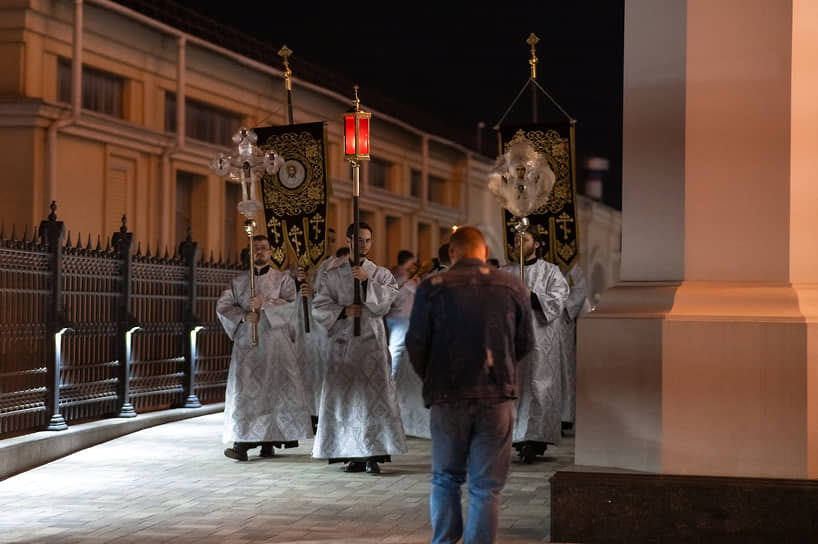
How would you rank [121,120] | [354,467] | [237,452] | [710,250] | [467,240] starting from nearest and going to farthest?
1. [467,240]
2. [710,250]
3. [354,467]
4. [237,452]
5. [121,120]

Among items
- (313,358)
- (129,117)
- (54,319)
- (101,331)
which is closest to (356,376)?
(54,319)

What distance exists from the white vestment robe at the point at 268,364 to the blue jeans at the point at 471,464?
513cm

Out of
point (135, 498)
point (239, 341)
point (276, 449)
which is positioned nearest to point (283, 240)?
point (239, 341)

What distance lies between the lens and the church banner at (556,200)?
12938 millimetres

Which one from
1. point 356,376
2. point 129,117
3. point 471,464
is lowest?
point 471,464

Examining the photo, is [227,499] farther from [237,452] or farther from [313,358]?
[313,358]

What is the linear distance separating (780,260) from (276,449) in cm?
→ 594

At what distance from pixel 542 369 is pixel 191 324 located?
4.89 meters

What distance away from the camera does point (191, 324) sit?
587 inches

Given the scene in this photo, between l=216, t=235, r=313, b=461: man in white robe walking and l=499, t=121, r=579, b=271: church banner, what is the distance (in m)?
2.49

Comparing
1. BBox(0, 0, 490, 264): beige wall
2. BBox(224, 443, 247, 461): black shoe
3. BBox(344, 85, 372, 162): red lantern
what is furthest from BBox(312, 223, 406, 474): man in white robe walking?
BBox(0, 0, 490, 264): beige wall

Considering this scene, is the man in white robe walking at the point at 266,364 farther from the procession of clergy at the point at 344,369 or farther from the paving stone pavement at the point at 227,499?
the paving stone pavement at the point at 227,499

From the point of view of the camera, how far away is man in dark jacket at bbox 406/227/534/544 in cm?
Result: 606

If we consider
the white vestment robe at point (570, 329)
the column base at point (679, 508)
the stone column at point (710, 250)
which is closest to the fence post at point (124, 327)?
the white vestment robe at point (570, 329)
